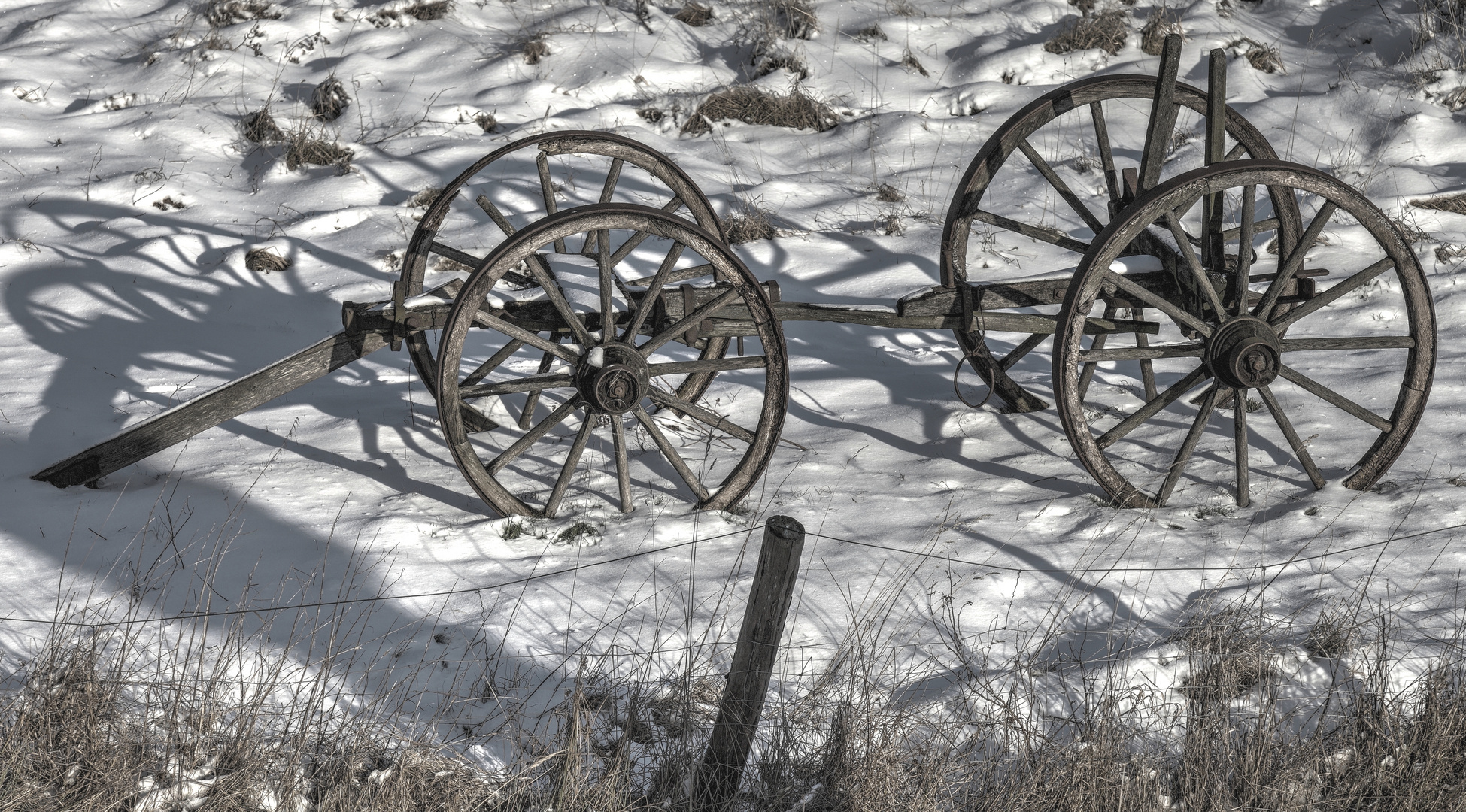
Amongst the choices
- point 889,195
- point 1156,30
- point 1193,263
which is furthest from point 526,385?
point 1156,30

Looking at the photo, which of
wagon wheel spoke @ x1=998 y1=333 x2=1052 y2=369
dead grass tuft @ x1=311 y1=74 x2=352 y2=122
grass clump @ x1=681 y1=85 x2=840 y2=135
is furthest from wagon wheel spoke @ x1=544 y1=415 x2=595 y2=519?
dead grass tuft @ x1=311 y1=74 x2=352 y2=122

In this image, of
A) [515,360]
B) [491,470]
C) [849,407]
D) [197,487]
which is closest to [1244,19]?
[849,407]

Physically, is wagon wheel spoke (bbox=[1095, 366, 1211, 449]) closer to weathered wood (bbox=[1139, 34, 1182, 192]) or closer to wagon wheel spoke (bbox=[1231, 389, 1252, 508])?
wagon wheel spoke (bbox=[1231, 389, 1252, 508])

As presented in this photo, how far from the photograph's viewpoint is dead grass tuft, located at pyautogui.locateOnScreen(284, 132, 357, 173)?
6.46 meters

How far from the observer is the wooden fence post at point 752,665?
2.11m

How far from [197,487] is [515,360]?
5.02 feet

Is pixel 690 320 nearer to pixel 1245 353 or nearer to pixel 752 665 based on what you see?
pixel 752 665

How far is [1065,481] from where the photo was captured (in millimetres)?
3781

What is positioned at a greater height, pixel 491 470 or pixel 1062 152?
pixel 1062 152

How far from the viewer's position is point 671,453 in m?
3.45

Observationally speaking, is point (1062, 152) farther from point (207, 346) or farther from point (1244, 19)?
point (207, 346)

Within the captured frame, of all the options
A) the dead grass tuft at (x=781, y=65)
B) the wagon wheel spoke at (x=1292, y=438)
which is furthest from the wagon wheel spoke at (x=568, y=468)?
the dead grass tuft at (x=781, y=65)

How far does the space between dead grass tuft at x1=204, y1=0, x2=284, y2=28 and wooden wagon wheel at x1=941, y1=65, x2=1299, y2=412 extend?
5.38 meters

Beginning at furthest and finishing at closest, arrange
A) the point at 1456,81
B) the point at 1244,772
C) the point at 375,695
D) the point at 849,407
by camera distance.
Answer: the point at 1456,81
the point at 849,407
the point at 375,695
the point at 1244,772
